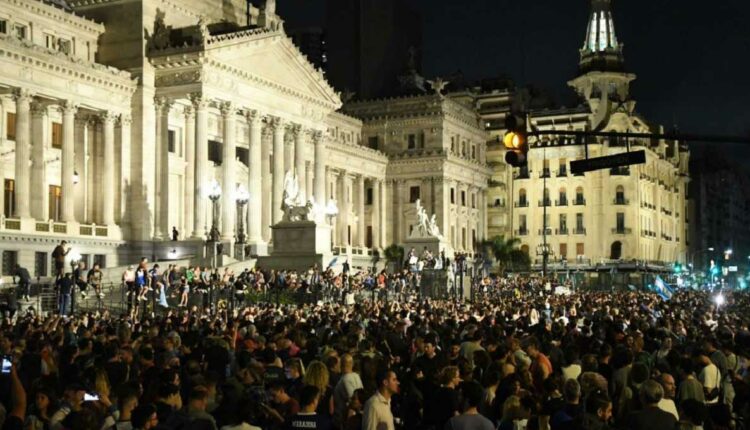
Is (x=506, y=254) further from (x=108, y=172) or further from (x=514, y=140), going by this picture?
(x=514, y=140)

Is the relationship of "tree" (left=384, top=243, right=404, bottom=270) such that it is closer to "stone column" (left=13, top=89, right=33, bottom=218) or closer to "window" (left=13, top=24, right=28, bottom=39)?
"window" (left=13, top=24, right=28, bottom=39)

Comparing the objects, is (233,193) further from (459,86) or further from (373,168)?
(459,86)

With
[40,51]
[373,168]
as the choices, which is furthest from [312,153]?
[40,51]

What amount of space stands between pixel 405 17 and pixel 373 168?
5229 cm

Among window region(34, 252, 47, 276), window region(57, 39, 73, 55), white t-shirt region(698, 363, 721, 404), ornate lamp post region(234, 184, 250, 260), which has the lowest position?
white t-shirt region(698, 363, 721, 404)

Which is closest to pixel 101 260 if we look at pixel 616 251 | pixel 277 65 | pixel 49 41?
pixel 49 41

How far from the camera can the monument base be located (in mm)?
52719

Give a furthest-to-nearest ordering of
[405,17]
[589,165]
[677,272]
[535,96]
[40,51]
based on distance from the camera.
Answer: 1. [405,17]
2. [535,96]
3. [677,272]
4. [40,51]
5. [589,165]

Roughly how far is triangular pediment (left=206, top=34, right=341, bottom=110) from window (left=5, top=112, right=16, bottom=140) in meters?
11.4

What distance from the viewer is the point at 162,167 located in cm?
5847

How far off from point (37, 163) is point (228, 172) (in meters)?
12.1

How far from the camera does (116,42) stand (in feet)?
191

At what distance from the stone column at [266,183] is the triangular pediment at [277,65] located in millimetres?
3426

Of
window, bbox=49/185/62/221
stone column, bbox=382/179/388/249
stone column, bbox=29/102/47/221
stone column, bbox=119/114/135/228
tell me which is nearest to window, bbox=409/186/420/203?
stone column, bbox=382/179/388/249
